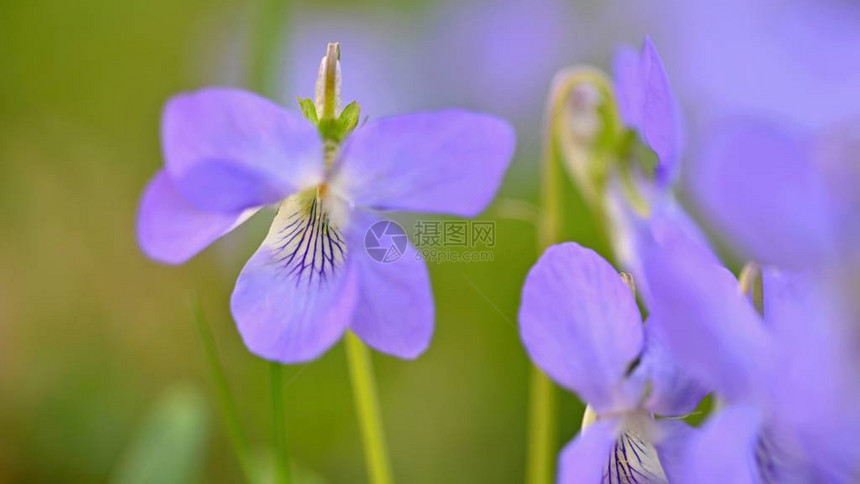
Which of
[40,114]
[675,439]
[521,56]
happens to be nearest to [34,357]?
[40,114]

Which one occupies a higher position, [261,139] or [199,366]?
[261,139]

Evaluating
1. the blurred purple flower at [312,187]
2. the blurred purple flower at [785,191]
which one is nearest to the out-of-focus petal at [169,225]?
the blurred purple flower at [312,187]

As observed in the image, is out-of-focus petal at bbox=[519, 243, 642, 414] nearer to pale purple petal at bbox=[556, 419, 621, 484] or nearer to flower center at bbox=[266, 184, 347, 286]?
pale purple petal at bbox=[556, 419, 621, 484]

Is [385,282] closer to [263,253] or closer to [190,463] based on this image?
[263,253]

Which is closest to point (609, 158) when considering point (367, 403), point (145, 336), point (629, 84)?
point (629, 84)

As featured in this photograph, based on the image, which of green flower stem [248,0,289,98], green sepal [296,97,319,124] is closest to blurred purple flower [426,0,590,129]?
green flower stem [248,0,289,98]

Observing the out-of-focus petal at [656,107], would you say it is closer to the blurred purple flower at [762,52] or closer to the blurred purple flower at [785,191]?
the blurred purple flower at [785,191]
